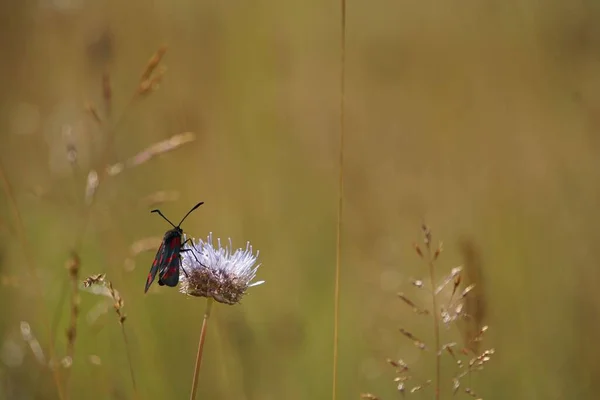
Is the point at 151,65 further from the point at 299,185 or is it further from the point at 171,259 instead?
the point at 299,185

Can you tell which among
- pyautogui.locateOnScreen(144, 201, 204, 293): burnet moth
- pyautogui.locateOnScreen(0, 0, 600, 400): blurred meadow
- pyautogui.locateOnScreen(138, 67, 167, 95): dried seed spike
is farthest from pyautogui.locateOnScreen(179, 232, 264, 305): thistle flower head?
pyautogui.locateOnScreen(138, 67, 167, 95): dried seed spike

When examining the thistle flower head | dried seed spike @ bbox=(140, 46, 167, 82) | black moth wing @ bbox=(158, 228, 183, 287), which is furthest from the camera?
dried seed spike @ bbox=(140, 46, 167, 82)

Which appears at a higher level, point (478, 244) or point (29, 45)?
point (29, 45)

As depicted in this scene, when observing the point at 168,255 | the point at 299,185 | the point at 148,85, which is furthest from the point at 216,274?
the point at 299,185

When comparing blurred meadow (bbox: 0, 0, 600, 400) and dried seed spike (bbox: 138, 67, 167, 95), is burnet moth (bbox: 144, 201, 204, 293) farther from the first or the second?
dried seed spike (bbox: 138, 67, 167, 95)

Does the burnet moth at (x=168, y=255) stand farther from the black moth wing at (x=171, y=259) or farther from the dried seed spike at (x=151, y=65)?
the dried seed spike at (x=151, y=65)

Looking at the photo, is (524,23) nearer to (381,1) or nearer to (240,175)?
(381,1)

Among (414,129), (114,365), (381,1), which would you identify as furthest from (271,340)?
(381,1)
